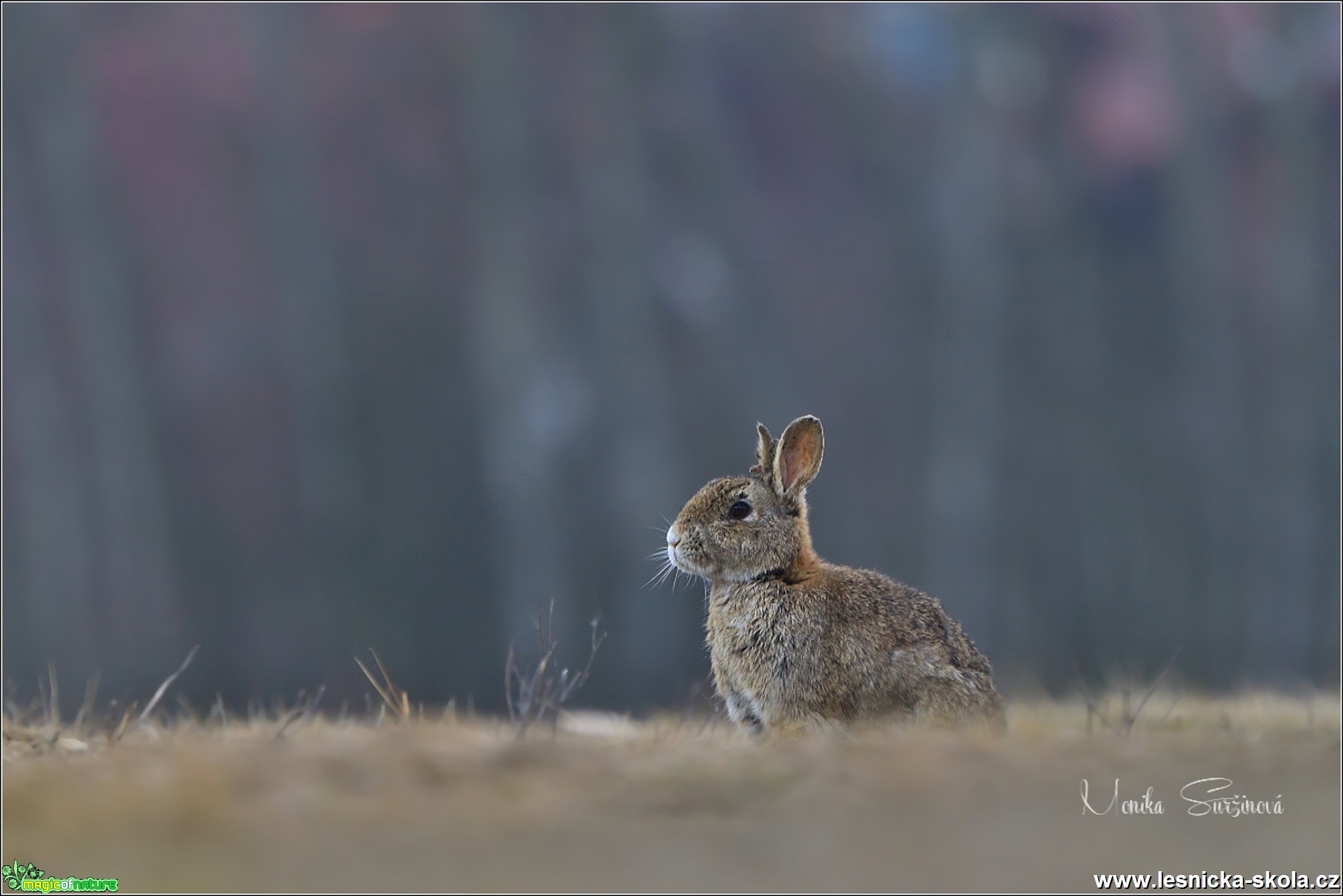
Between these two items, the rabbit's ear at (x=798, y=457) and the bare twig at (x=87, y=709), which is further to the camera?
the bare twig at (x=87, y=709)

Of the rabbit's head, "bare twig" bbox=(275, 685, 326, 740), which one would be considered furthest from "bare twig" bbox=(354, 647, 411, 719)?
the rabbit's head

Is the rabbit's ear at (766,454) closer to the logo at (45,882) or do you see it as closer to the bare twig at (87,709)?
the bare twig at (87,709)

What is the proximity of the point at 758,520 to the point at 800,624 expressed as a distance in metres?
0.53

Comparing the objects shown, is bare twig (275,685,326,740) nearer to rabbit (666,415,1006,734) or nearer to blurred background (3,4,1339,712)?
rabbit (666,415,1006,734)

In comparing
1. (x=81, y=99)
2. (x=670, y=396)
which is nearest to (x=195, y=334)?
(x=81, y=99)

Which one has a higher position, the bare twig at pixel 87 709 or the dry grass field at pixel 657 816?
the dry grass field at pixel 657 816

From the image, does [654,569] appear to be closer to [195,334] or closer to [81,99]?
[195,334]

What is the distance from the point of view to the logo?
335cm

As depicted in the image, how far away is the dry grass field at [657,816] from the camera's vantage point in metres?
3.34

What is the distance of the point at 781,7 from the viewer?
81.7 feet

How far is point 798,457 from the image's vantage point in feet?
19.1
